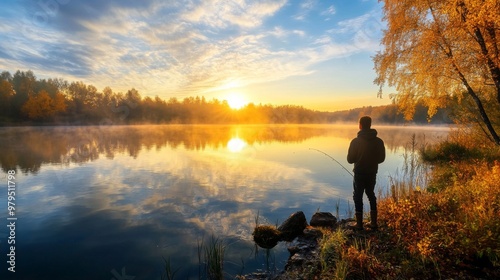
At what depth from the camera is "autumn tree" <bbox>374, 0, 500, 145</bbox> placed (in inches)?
393

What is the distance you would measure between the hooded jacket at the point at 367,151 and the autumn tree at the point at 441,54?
574 centimetres

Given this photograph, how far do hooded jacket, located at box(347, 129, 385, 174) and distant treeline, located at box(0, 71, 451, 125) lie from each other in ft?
85.6

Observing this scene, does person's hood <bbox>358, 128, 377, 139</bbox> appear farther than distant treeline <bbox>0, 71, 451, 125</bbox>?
No

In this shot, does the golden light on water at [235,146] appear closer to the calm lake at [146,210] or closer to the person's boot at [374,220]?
the calm lake at [146,210]

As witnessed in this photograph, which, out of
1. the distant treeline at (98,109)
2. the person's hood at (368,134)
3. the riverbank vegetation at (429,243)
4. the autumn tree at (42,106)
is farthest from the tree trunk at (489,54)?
the autumn tree at (42,106)

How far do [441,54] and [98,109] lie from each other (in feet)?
329

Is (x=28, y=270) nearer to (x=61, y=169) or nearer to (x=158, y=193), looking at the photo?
(x=158, y=193)

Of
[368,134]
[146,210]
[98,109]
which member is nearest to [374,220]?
[368,134]

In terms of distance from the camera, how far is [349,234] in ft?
23.9

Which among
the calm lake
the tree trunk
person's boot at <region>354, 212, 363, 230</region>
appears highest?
the tree trunk

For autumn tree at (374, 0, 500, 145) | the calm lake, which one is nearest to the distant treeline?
autumn tree at (374, 0, 500, 145)

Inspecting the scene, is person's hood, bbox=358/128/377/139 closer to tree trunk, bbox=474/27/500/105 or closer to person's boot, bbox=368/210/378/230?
person's boot, bbox=368/210/378/230

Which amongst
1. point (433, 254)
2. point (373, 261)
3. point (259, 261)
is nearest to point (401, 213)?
point (433, 254)

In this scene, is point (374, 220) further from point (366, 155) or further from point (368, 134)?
point (368, 134)
